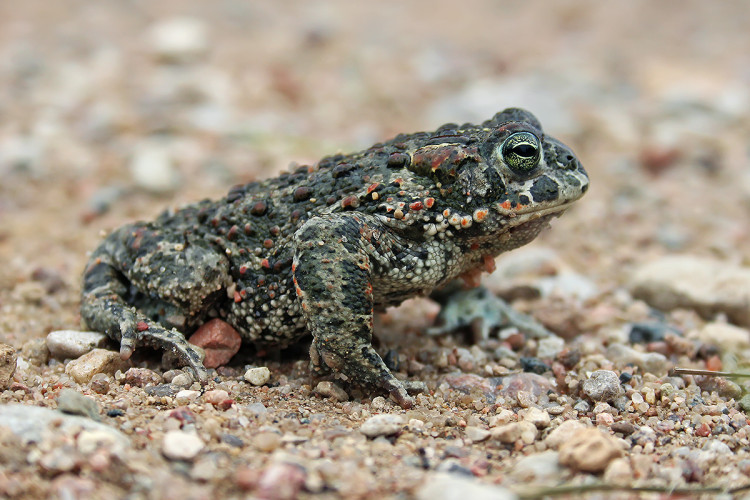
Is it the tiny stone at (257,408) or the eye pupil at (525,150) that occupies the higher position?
the eye pupil at (525,150)

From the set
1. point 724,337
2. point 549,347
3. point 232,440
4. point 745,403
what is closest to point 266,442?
point 232,440

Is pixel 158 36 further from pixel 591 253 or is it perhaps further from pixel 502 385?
pixel 502 385

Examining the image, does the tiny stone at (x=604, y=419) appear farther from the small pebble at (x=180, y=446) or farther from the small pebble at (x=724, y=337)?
the small pebble at (x=180, y=446)

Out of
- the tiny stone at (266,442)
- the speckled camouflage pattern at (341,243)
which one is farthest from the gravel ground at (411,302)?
the speckled camouflage pattern at (341,243)

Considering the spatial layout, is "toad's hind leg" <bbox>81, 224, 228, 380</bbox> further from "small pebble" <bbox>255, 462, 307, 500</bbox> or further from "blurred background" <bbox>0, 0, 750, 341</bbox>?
"small pebble" <bbox>255, 462, 307, 500</bbox>

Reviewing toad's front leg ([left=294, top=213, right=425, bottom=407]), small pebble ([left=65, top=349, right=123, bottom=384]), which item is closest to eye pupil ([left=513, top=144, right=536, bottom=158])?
toad's front leg ([left=294, top=213, right=425, bottom=407])

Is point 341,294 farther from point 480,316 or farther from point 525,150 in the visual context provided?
point 480,316
